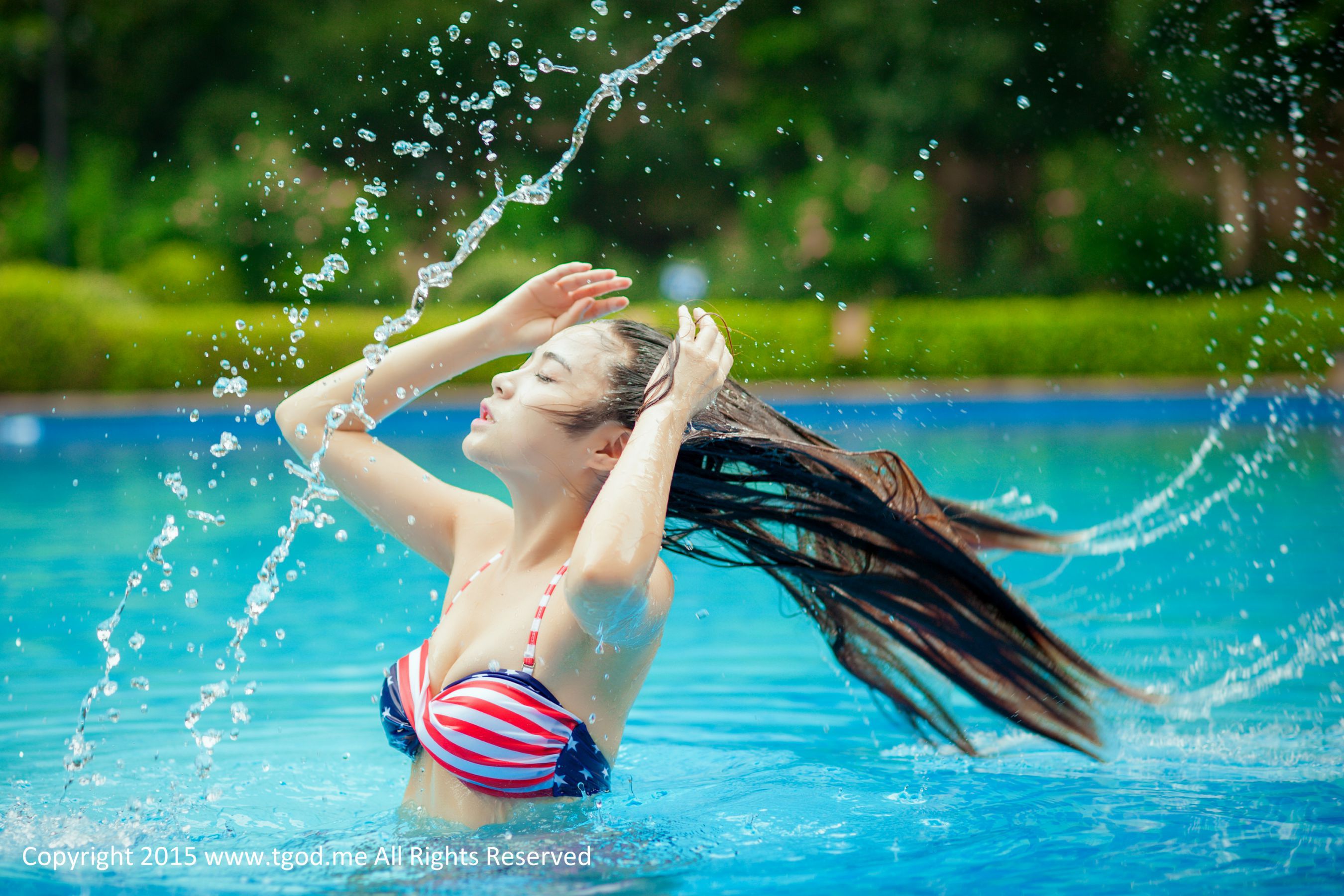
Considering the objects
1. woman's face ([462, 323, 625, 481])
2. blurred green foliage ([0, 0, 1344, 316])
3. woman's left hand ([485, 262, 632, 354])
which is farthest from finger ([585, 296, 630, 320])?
blurred green foliage ([0, 0, 1344, 316])

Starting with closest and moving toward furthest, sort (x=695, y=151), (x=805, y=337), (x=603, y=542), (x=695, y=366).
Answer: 1. (x=603, y=542)
2. (x=695, y=366)
3. (x=805, y=337)
4. (x=695, y=151)

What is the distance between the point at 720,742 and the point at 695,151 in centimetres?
2319

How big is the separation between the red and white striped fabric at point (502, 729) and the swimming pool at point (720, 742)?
0.59ft

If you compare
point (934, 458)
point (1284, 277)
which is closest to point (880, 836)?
point (934, 458)

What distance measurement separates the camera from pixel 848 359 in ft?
58.6

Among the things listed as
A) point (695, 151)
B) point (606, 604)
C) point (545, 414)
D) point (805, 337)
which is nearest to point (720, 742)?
point (545, 414)

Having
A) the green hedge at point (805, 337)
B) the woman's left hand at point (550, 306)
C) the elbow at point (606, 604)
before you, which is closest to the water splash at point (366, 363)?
the woman's left hand at point (550, 306)

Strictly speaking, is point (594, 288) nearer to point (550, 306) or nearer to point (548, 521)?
point (550, 306)

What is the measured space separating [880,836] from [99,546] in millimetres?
5905

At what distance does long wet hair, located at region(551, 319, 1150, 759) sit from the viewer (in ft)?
9.70

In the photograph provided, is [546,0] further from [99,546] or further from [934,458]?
[99,546]

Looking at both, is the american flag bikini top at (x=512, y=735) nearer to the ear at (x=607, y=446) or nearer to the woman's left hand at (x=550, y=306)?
the ear at (x=607, y=446)

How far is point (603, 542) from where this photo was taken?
92.8 inches

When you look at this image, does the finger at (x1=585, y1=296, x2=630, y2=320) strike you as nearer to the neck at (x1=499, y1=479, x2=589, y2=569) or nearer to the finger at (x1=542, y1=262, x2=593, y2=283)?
the finger at (x1=542, y1=262, x2=593, y2=283)
